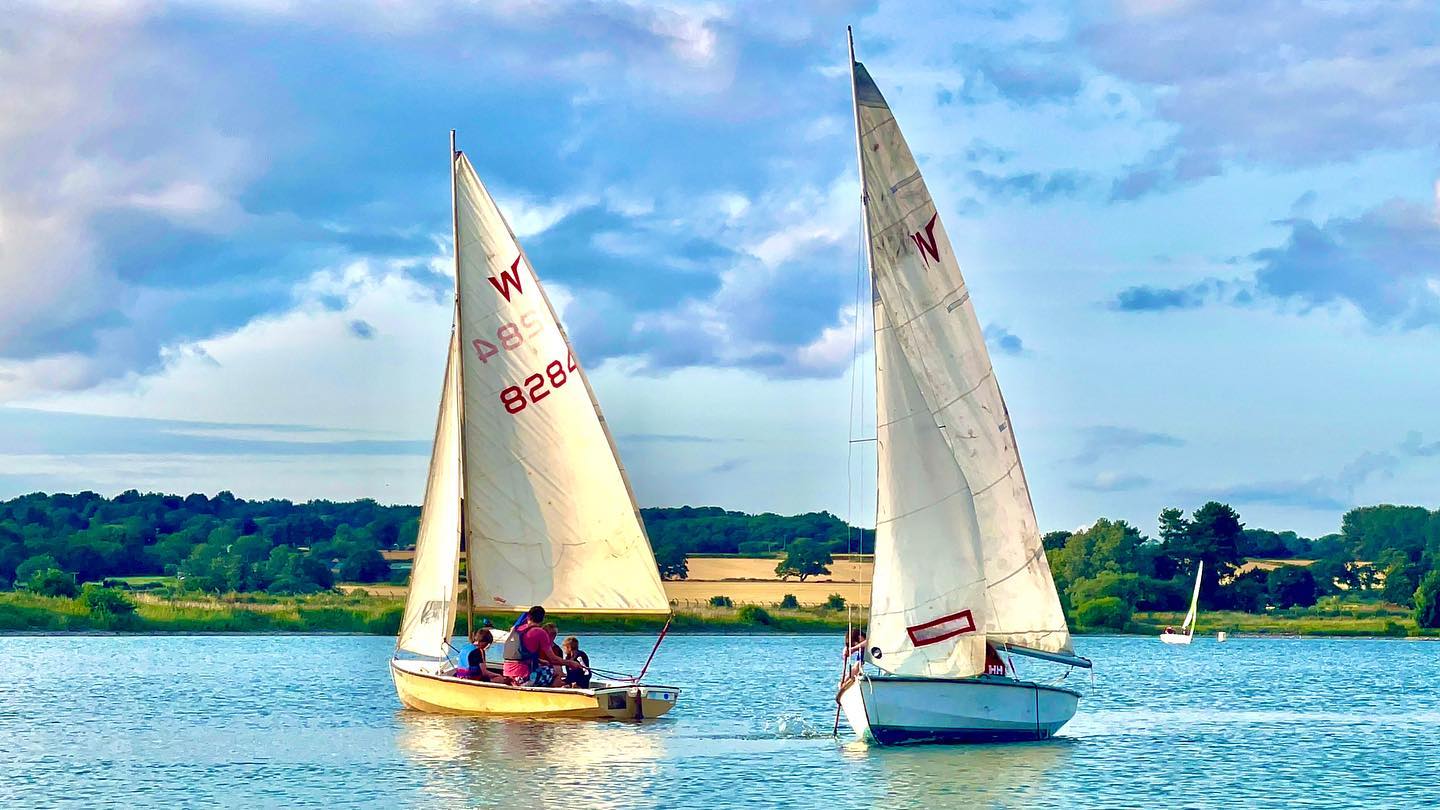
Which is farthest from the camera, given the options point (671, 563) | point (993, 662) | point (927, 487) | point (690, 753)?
point (671, 563)

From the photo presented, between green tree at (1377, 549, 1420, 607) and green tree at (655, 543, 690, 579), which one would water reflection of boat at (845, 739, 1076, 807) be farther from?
green tree at (1377, 549, 1420, 607)

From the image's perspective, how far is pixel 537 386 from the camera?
137 feet

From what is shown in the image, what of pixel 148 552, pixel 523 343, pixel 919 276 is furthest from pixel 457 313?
pixel 148 552

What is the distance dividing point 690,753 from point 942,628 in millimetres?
6390

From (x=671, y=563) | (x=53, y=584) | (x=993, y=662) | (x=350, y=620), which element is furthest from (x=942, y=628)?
(x=671, y=563)

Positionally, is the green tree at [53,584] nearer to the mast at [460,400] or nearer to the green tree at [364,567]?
the green tree at [364,567]

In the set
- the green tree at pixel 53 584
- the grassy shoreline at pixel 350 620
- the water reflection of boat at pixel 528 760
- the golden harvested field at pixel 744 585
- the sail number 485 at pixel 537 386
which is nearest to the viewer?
the water reflection of boat at pixel 528 760

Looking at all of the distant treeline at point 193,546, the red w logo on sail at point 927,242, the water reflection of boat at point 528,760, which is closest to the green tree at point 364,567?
the distant treeline at point 193,546

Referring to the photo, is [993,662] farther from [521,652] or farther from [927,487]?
[521,652]

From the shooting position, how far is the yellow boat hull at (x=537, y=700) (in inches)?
1524

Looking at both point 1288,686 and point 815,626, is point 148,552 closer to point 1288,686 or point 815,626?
point 815,626

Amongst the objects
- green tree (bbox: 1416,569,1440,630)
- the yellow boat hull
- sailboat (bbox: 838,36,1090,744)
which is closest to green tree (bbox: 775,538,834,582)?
green tree (bbox: 1416,569,1440,630)

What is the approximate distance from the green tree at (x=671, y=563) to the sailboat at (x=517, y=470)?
98.9m

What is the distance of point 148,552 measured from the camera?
498 feet
